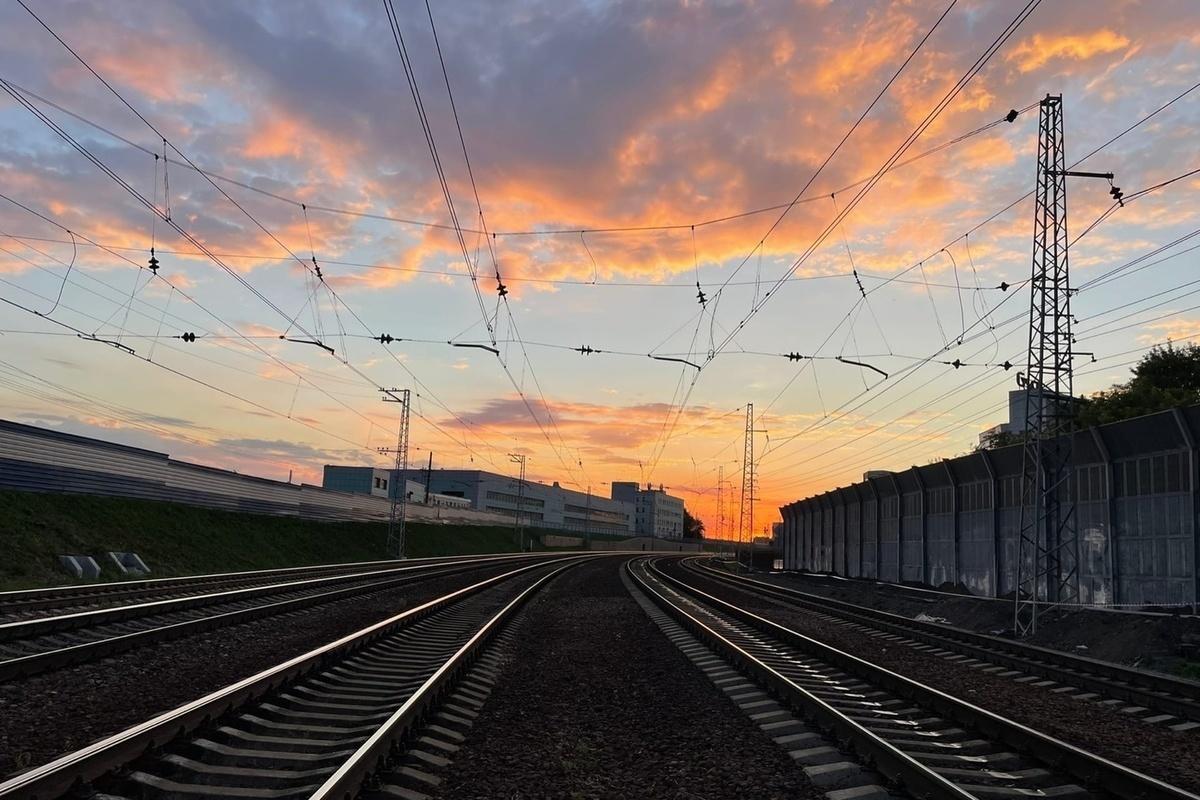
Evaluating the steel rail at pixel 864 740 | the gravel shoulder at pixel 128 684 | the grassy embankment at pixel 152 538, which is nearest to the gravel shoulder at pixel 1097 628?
the steel rail at pixel 864 740

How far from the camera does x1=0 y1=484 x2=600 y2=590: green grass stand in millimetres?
30281

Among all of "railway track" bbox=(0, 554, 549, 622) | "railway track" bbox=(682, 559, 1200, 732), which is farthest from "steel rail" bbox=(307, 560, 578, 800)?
"railway track" bbox=(0, 554, 549, 622)

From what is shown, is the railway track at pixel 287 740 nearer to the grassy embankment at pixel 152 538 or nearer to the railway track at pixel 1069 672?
the railway track at pixel 1069 672

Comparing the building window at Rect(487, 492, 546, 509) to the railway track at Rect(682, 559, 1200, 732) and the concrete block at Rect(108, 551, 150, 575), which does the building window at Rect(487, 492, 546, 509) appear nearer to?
the concrete block at Rect(108, 551, 150, 575)

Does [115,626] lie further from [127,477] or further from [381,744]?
[127,477]

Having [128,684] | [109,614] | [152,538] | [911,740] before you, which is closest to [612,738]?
[911,740]

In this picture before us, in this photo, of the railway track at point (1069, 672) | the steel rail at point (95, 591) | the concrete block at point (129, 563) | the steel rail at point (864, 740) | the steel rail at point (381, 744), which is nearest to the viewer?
the steel rail at point (381, 744)

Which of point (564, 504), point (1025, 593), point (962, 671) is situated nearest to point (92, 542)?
point (962, 671)

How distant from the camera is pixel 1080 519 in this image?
28.2 meters

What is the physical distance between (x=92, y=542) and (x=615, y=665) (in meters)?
29.8

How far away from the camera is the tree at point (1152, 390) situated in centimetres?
5203

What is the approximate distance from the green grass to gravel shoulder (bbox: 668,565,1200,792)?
1019 inches

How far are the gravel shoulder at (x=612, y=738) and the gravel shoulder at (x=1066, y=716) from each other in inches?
155

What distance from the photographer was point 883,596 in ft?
130
